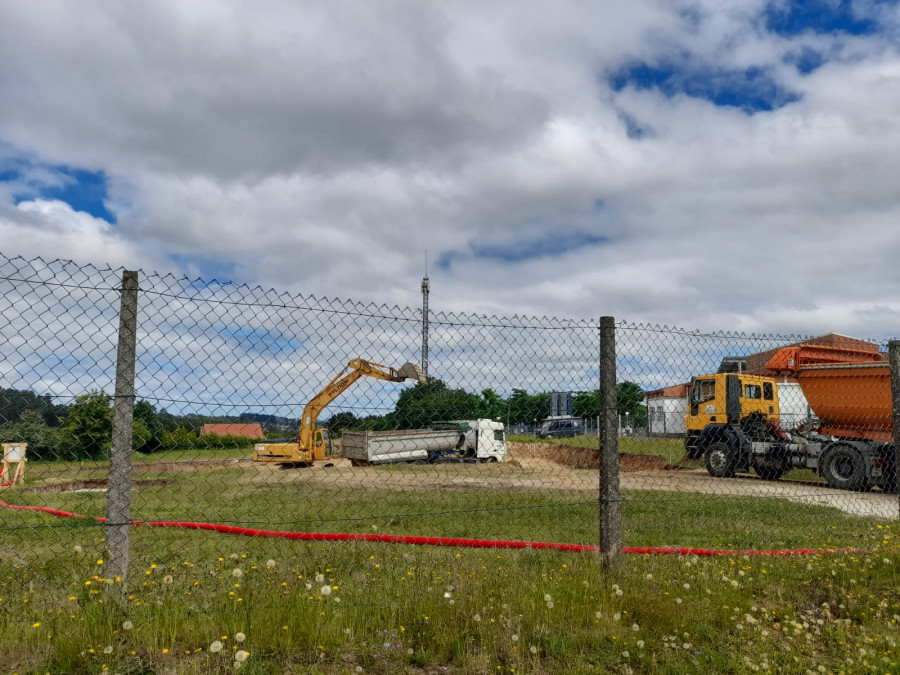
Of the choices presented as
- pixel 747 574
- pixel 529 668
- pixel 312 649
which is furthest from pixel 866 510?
pixel 312 649

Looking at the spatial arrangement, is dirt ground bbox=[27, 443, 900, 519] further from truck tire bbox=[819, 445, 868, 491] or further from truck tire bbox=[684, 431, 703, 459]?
truck tire bbox=[684, 431, 703, 459]

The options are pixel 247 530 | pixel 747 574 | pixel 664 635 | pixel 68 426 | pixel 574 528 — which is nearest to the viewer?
pixel 664 635

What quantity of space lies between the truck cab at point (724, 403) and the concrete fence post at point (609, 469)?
13356 millimetres

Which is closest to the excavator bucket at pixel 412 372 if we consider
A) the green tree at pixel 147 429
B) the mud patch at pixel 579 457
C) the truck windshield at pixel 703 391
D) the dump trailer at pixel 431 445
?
the green tree at pixel 147 429

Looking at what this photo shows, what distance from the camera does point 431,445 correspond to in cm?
2602

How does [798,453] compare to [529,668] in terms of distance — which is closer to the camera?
[529,668]

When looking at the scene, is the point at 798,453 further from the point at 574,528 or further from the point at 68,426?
the point at 68,426

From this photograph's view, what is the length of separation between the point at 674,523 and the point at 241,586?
6.41 m

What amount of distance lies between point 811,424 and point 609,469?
A: 13.3m

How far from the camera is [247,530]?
7.79 meters

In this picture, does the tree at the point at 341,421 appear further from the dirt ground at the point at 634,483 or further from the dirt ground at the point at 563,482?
the dirt ground at the point at 563,482

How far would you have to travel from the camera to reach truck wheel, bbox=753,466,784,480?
16844mm

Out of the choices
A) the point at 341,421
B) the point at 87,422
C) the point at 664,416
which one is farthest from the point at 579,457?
the point at 87,422

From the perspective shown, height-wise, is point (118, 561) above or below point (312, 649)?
above
